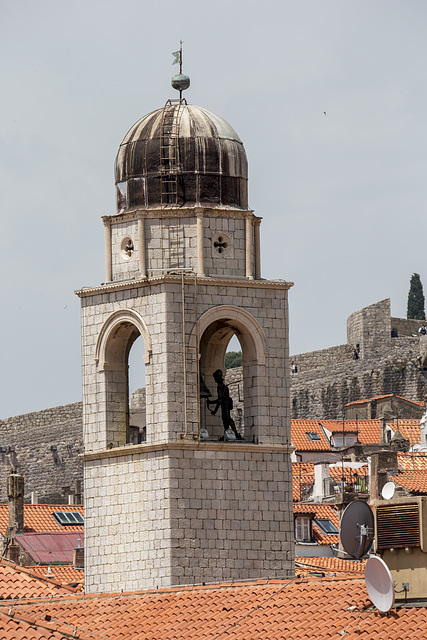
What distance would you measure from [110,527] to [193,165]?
5.02 meters

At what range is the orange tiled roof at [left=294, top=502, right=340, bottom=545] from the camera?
51.0 meters

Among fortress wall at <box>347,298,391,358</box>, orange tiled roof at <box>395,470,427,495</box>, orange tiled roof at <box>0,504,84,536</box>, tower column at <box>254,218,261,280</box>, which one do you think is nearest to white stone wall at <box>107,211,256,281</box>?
tower column at <box>254,218,261,280</box>

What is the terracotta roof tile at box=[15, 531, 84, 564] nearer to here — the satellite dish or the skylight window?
the skylight window

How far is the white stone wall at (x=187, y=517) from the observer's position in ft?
104

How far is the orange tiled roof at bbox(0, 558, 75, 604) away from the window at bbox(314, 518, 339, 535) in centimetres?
1880

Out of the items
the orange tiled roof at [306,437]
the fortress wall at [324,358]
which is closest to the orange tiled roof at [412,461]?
the orange tiled roof at [306,437]

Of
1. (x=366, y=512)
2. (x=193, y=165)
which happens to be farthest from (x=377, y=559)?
(x=193, y=165)

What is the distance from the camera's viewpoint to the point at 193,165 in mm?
32844

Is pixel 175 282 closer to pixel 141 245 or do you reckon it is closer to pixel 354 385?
pixel 141 245

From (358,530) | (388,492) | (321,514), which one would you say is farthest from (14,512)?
(358,530)

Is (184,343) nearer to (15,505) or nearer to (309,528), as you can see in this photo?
(309,528)

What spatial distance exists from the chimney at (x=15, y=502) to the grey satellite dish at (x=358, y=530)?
2493 centimetres

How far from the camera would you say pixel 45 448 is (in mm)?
98875

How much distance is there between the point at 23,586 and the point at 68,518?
1103 inches
